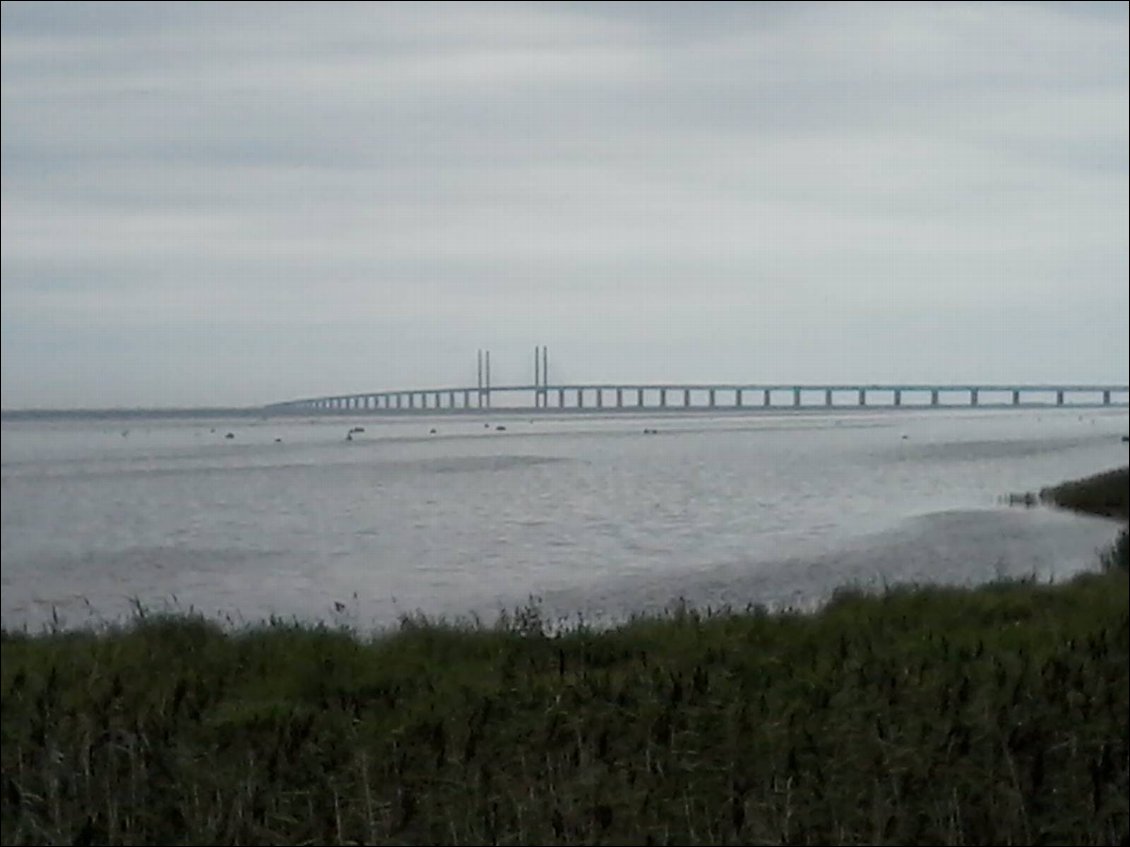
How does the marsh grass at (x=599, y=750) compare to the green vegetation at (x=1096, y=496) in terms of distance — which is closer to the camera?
the marsh grass at (x=599, y=750)

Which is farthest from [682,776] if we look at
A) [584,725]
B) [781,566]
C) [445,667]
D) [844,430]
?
[844,430]

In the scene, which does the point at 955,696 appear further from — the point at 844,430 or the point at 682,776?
the point at 844,430

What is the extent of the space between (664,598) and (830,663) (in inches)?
397

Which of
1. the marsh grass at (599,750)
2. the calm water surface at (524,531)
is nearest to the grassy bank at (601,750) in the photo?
the marsh grass at (599,750)

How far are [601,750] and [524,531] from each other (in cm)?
2177

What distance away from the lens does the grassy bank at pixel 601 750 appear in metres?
6.94

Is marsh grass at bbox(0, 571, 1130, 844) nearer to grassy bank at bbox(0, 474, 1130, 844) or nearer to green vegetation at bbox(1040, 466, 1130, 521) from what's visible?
grassy bank at bbox(0, 474, 1130, 844)

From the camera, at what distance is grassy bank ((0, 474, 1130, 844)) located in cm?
694

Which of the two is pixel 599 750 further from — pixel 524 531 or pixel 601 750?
pixel 524 531

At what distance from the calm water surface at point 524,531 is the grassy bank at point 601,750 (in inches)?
217

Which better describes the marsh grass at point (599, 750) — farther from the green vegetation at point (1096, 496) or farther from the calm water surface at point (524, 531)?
the green vegetation at point (1096, 496)

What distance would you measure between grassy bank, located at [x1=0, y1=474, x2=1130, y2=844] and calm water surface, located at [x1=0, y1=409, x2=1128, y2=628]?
551cm

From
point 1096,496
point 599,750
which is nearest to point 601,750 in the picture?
point 599,750

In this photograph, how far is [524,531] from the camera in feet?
96.1
